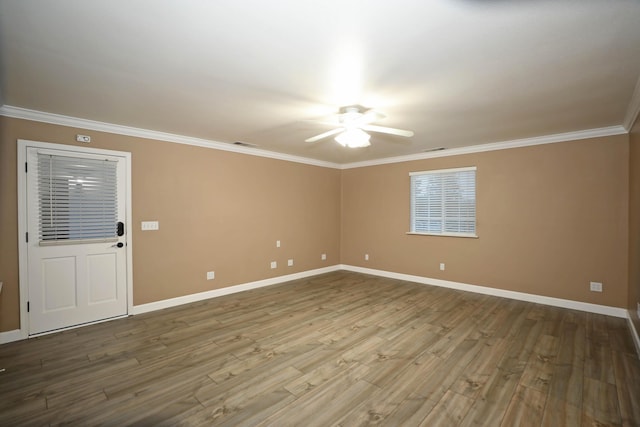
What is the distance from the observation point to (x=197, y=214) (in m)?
4.54

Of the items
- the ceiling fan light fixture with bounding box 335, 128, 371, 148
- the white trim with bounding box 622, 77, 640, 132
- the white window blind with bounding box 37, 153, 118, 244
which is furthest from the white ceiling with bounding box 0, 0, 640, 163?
the white window blind with bounding box 37, 153, 118, 244

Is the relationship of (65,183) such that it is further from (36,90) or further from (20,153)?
(36,90)

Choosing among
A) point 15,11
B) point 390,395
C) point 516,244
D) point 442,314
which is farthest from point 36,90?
point 516,244

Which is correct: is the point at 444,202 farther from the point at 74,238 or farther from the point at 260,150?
the point at 74,238

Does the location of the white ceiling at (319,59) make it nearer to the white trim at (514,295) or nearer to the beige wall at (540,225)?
the beige wall at (540,225)

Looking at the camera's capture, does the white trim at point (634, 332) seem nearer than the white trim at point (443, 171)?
Yes

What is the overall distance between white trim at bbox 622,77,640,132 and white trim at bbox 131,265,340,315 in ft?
17.3

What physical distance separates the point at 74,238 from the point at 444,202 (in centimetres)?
569

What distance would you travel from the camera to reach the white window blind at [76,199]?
330 centimetres

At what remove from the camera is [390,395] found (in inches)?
87.7

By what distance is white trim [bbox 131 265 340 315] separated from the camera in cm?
405

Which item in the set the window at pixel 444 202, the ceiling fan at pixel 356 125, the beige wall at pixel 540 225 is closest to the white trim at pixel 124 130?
the ceiling fan at pixel 356 125

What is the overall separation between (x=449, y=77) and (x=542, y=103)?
1324 millimetres

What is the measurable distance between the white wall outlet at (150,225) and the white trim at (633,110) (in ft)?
17.9
